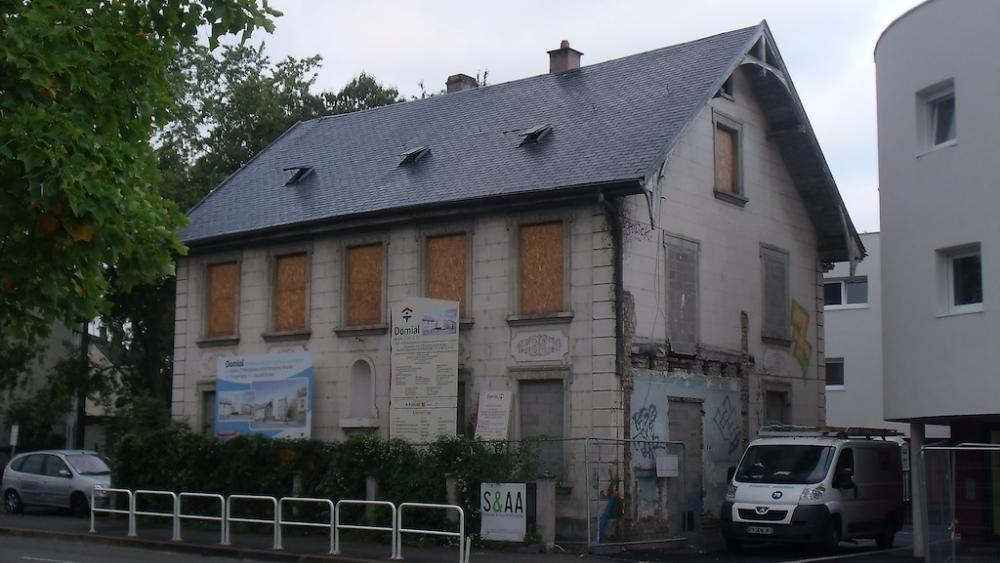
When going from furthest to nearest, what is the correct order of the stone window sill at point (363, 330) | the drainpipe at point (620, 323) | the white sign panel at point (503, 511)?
the stone window sill at point (363, 330) → the drainpipe at point (620, 323) → the white sign panel at point (503, 511)

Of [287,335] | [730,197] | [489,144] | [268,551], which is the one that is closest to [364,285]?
[287,335]

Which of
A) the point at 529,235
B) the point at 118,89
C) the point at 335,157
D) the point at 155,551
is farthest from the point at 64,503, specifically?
the point at 118,89

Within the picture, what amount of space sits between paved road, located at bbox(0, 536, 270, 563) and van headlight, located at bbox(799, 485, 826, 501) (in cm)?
932

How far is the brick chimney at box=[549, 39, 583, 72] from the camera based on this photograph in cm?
2905

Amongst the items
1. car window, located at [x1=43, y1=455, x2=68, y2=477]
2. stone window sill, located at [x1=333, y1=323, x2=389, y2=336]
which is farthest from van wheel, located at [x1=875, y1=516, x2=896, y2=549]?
car window, located at [x1=43, y1=455, x2=68, y2=477]

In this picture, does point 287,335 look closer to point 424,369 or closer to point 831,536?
point 424,369

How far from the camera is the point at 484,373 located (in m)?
23.5

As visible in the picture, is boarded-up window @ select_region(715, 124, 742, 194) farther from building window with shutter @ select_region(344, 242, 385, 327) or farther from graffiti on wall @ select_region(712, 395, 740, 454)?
building window with shutter @ select_region(344, 242, 385, 327)

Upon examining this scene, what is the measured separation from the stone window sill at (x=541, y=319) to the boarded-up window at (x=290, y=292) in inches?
230

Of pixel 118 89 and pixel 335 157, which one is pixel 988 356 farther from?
pixel 335 157

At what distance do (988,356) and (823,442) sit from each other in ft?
11.7

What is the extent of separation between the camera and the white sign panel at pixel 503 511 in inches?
800

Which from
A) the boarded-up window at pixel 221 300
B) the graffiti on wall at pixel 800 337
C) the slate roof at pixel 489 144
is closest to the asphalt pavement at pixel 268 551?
the graffiti on wall at pixel 800 337

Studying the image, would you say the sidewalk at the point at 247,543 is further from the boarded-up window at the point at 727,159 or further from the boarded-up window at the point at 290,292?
the boarded-up window at the point at 727,159
